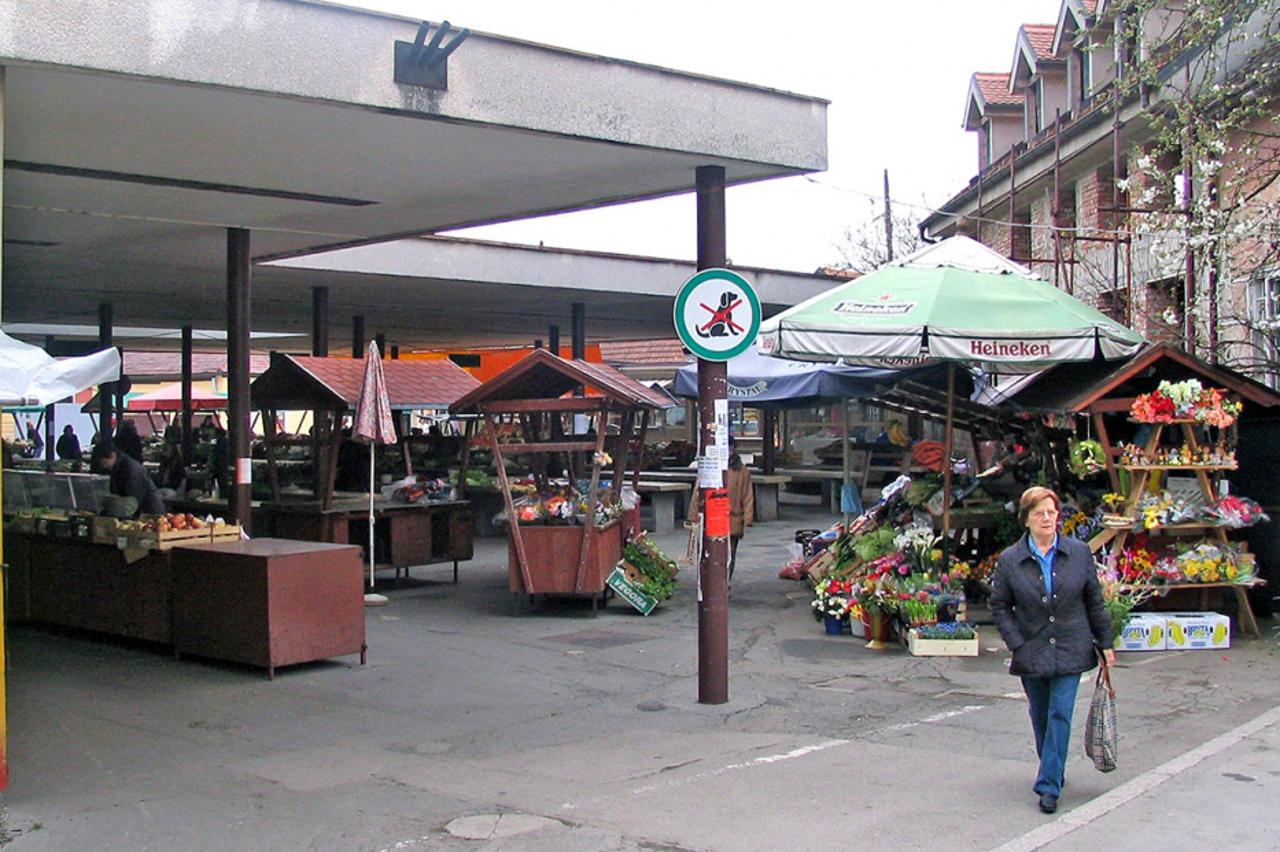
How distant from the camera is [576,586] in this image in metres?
13.2

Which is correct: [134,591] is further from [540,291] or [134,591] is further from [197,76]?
[540,291]

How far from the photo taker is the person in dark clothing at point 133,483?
469 inches

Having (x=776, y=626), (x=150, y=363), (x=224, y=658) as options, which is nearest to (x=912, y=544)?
(x=776, y=626)

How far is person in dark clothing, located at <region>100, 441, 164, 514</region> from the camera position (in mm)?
11914

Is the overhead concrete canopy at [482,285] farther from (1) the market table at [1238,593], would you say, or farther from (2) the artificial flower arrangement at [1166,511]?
(1) the market table at [1238,593]

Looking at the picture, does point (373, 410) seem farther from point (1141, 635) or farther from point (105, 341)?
point (105, 341)

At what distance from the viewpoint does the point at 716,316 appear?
9031mm

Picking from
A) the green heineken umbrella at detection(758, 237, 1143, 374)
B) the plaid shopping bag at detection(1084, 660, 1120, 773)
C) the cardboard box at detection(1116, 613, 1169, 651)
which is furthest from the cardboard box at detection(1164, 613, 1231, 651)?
the plaid shopping bag at detection(1084, 660, 1120, 773)

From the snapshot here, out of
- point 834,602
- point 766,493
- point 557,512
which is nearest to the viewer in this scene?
point 834,602

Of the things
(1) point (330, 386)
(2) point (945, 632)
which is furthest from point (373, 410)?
(2) point (945, 632)

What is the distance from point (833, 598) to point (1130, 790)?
547 cm

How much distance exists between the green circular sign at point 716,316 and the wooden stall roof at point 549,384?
3.86 metres

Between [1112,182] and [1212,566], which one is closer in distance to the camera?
[1212,566]

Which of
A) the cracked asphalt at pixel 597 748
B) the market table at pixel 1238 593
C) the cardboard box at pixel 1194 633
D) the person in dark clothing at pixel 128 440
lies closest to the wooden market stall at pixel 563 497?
the cracked asphalt at pixel 597 748
